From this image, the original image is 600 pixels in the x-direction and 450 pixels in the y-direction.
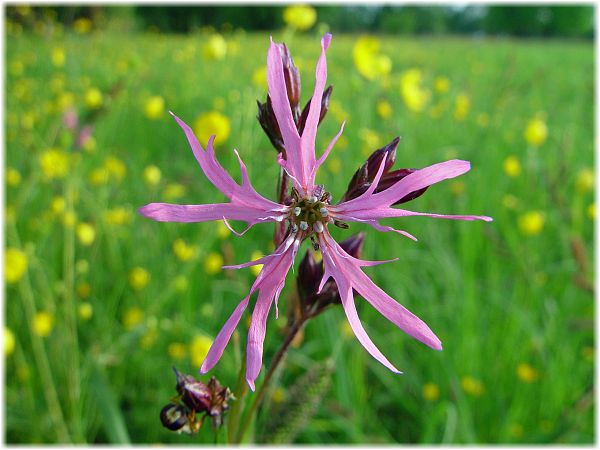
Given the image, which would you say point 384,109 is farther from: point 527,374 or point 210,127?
point 527,374

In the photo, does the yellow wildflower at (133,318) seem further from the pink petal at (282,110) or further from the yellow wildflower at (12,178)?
the pink petal at (282,110)

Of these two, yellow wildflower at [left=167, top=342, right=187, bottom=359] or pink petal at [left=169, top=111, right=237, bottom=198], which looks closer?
pink petal at [left=169, top=111, right=237, bottom=198]

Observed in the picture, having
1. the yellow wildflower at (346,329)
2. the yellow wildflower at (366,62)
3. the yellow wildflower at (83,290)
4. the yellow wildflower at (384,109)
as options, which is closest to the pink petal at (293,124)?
the yellow wildflower at (346,329)

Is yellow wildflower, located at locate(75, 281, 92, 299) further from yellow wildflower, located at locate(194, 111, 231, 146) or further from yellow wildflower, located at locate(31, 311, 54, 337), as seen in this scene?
yellow wildflower, located at locate(194, 111, 231, 146)

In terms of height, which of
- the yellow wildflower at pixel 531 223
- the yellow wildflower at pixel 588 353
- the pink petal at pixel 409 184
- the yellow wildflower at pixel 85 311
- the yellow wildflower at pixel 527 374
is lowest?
the yellow wildflower at pixel 588 353

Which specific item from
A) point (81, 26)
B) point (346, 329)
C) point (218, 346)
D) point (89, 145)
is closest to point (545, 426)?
point (346, 329)

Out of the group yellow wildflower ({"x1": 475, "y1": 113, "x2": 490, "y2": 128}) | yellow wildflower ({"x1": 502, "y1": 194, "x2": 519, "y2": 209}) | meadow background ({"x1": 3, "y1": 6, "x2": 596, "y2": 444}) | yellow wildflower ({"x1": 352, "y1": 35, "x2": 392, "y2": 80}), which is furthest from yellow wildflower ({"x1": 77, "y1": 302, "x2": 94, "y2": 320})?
yellow wildflower ({"x1": 475, "y1": 113, "x2": 490, "y2": 128})

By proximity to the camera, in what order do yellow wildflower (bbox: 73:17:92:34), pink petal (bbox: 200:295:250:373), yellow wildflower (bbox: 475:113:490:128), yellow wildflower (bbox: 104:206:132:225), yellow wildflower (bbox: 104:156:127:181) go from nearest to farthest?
pink petal (bbox: 200:295:250:373) → yellow wildflower (bbox: 104:206:132:225) → yellow wildflower (bbox: 104:156:127:181) → yellow wildflower (bbox: 475:113:490:128) → yellow wildflower (bbox: 73:17:92:34)
